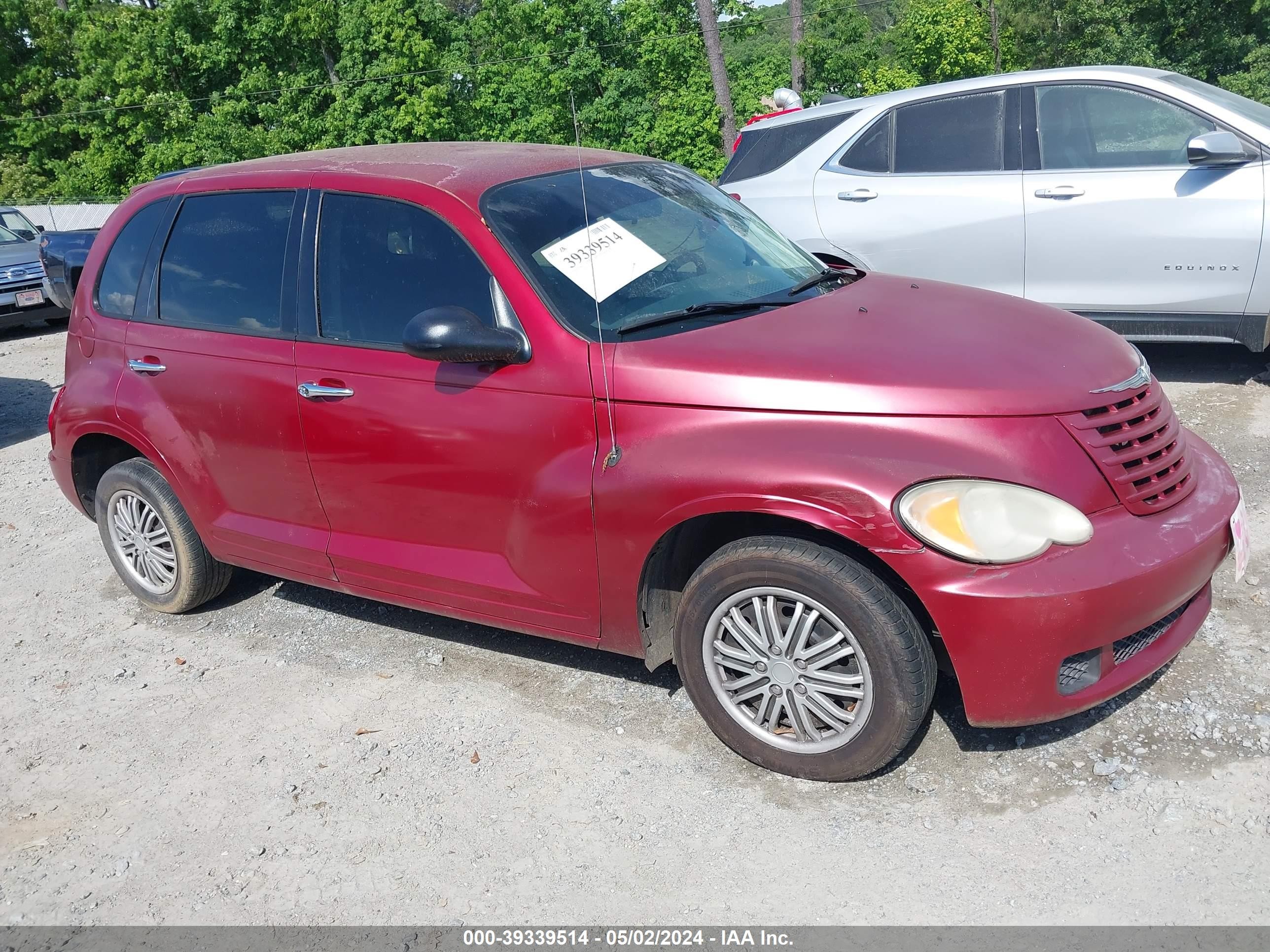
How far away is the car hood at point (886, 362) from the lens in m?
3.04

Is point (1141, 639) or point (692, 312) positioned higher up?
point (692, 312)

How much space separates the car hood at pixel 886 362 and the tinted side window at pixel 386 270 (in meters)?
0.70

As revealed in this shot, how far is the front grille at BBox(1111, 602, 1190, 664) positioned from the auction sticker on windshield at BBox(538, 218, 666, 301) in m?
1.90

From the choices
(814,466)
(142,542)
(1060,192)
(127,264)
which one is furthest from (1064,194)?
(142,542)

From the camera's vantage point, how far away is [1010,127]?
684cm

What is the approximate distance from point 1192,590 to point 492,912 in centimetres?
222

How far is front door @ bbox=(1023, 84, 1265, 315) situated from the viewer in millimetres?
6172

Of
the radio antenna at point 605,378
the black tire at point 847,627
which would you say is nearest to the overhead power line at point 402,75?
the radio antenna at point 605,378

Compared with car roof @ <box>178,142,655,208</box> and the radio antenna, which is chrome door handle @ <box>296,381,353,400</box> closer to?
car roof @ <box>178,142,655,208</box>

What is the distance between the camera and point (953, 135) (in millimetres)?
7031

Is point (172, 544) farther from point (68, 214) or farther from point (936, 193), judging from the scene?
point (68, 214)

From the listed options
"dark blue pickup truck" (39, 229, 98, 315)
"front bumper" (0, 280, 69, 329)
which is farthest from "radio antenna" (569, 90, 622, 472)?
"front bumper" (0, 280, 69, 329)

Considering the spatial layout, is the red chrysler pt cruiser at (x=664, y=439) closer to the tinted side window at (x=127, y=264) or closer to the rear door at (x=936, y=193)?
the tinted side window at (x=127, y=264)

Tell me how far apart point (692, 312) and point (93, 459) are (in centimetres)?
323
